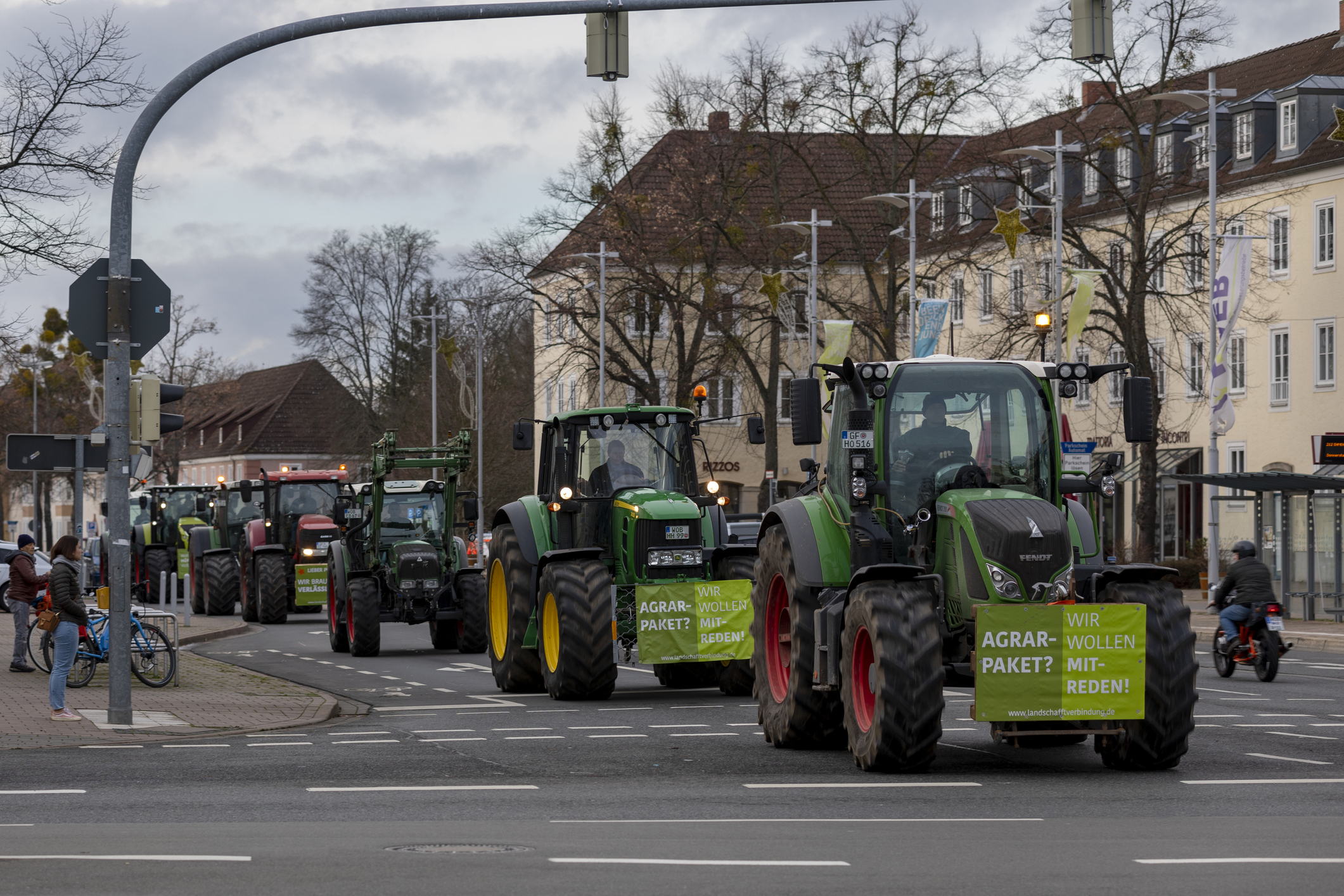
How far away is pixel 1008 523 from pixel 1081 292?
84.5 feet

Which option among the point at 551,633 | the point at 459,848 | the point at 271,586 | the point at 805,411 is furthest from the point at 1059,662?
the point at 271,586

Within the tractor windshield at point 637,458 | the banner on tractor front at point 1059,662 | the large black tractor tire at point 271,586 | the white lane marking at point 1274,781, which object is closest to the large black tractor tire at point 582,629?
the tractor windshield at point 637,458

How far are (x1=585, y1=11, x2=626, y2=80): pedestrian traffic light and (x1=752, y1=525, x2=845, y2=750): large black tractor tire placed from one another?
149 inches

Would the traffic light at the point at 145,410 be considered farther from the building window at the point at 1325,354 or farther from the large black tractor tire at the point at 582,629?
the building window at the point at 1325,354

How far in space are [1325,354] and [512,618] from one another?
118 ft

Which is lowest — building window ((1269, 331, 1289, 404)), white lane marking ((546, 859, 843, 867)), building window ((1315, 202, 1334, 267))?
white lane marking ((546, 859, 843, 867))

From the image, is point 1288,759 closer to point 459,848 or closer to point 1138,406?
point 1138,406

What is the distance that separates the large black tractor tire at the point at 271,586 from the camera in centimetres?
3812

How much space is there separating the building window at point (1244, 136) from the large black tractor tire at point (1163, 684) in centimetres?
4418

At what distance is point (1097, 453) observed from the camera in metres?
62.2

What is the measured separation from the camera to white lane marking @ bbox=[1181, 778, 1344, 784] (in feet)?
41.7

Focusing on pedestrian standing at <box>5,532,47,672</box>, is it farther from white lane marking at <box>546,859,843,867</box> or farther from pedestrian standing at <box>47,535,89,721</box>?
white lane marking at <box>546,859,843,867</box>

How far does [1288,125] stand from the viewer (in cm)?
5350

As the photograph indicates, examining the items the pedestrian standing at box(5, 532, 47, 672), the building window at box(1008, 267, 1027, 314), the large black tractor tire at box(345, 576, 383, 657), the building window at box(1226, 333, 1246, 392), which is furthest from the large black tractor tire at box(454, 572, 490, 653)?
the building window at box(1226, 333, 1246, 392)
